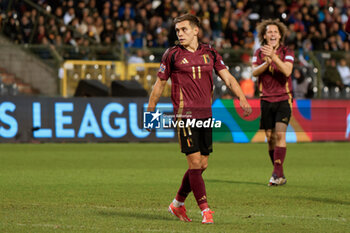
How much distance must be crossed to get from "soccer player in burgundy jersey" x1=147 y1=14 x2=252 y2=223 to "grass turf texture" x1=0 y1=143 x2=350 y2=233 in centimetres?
64

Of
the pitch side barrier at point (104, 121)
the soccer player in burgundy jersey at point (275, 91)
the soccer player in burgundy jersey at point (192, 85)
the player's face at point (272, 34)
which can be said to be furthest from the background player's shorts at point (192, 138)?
the pitch side barrier at point (104, 121)

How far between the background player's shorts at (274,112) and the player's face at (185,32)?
397cm


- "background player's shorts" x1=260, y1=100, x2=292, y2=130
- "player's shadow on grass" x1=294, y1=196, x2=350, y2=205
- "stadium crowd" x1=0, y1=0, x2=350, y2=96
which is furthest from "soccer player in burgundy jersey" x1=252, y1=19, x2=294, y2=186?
"stadium crowd" x1=0, y1=0, x2=350, y2=96

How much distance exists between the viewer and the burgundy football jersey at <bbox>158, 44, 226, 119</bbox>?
7379mm

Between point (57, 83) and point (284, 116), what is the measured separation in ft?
35.5

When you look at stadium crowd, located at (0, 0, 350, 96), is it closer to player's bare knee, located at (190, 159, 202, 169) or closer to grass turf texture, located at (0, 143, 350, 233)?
grass turf texture, located at (0, 143, 350, 233)

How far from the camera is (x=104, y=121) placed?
63.3 feet

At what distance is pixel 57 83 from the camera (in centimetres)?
2070

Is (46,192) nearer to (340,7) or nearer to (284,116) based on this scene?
(284,116)

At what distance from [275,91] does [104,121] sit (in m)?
8.85

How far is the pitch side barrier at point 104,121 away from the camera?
62.5 ft

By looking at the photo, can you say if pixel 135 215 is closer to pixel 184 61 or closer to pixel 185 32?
pixel 184 61

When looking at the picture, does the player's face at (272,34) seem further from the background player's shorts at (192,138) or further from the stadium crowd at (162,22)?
the stadium crowd at (162,22)

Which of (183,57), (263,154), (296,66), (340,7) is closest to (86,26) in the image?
(296,66)
